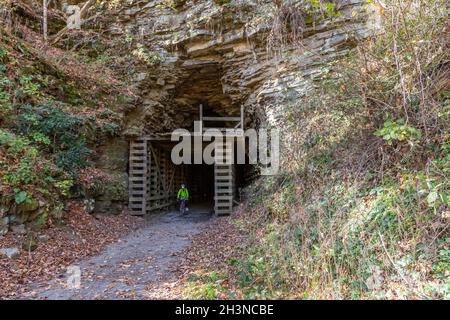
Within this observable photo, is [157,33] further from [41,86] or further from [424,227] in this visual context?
[424,227]

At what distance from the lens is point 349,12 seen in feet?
22.3

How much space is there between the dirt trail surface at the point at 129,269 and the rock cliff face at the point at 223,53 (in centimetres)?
418

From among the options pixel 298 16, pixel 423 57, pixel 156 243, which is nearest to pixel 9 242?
pixel 156 243

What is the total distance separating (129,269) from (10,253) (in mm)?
2002

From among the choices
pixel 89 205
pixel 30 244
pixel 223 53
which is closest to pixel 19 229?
pixel 30 244

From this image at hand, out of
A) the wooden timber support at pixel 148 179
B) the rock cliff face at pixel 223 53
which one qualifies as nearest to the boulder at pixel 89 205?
the wooden timber support at pixel 148 179

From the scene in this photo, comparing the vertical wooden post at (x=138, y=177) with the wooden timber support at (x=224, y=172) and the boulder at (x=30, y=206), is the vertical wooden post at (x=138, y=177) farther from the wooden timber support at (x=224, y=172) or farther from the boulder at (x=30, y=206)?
the boulder at (x=30, y=206)

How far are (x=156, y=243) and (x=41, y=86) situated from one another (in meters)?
5.24

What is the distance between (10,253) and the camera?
183 inches

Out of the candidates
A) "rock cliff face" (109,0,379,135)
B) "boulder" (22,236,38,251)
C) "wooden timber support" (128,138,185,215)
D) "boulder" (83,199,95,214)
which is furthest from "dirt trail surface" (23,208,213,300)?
"rock cliff face" (109,0,379,135)

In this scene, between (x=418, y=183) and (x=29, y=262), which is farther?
(x=29, y=262)

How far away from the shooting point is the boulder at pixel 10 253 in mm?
4591

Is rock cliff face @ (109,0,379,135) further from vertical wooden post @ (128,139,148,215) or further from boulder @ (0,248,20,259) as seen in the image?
boulder @ (0,248,20,259)

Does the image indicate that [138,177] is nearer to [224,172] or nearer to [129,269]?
[224,172]
